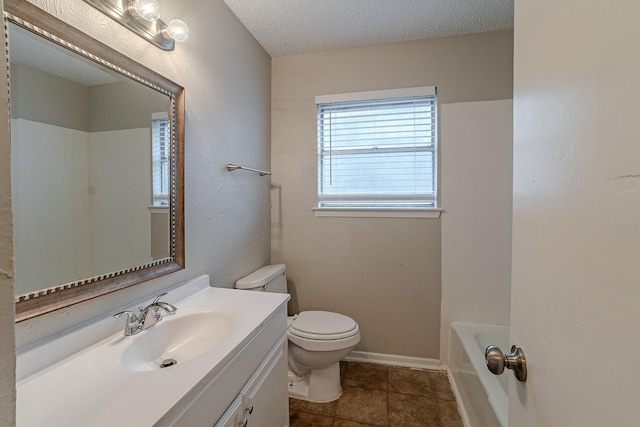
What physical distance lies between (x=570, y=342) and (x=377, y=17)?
1.96 meters

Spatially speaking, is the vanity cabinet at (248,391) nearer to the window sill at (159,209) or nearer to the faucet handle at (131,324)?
the faucet handle at (131,324)

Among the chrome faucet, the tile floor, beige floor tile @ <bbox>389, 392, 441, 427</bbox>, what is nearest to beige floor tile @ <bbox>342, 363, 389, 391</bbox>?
the tile floor

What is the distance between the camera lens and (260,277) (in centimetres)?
178

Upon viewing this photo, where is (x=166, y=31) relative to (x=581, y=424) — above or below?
above

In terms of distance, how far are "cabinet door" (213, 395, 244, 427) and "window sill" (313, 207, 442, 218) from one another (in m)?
1.43

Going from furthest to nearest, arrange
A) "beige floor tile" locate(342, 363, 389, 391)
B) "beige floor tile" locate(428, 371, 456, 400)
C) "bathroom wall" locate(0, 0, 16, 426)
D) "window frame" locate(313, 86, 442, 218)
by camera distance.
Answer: "window frame" locate(313, 86, 442, 218) → "beige floor tile" locate(342, 363, 389, 391) → "beige floor tile" locate(428, 371, 456, 400) → "bathroom wall" locate(0, 0, 16, 426)

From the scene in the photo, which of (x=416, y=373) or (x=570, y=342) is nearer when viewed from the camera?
(x=570, y=342)

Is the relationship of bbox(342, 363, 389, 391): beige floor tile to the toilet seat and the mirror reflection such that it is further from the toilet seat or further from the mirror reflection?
the mirror reflection

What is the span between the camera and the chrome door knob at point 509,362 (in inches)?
22.8

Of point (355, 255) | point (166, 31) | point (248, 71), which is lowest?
point (355, 255)

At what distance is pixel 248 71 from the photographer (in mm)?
1873

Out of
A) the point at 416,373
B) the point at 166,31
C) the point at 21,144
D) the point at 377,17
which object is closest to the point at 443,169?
the point at 377,17

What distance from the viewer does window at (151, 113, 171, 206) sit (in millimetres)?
1139

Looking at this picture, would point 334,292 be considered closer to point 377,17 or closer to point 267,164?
point 267,164
